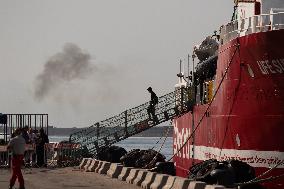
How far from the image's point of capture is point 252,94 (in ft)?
81.5

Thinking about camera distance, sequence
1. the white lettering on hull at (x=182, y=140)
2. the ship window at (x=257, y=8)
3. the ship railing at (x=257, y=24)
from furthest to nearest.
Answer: the white lettering on hull at (x=182, y=140) < the ship window at (x=257, y=8) < the ship railing at (x=257, y=24)

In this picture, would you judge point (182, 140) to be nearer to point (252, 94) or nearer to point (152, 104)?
point (152, 104)

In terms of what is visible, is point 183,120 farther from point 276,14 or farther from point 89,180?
point 276,14

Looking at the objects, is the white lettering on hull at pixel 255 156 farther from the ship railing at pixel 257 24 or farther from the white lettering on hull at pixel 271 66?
the ship railing at pixel 257 24

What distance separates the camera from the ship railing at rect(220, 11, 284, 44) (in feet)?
82.5

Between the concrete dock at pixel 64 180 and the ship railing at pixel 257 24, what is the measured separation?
627 cm

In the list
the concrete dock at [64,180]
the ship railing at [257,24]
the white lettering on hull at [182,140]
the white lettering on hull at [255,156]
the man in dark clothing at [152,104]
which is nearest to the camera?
the white lettering on hull at [255,156]

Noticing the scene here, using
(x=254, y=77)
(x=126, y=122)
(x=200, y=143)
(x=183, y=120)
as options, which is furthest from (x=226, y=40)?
(x=126, y=122)

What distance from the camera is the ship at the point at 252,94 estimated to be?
942 inches

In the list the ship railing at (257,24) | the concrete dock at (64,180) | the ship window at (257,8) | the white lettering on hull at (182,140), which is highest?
the ship window at (257,8)

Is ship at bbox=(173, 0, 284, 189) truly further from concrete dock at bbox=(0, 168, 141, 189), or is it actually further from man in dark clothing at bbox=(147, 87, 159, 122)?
man in dark clothing at bbox=(147, 87, 159, 122)

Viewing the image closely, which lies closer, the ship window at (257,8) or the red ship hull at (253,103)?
the red ship hull at (253,103)

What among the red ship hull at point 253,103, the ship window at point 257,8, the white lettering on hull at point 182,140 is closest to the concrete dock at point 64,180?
the red ship hull at point 253,103

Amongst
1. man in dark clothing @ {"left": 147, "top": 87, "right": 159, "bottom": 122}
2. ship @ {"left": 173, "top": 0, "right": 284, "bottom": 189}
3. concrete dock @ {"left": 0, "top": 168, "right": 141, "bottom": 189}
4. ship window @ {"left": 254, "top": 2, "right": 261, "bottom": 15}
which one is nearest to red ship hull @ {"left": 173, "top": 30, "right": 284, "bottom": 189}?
ship @ {"left": 173, "top": 0, "right": 284, "bottom": 189}
